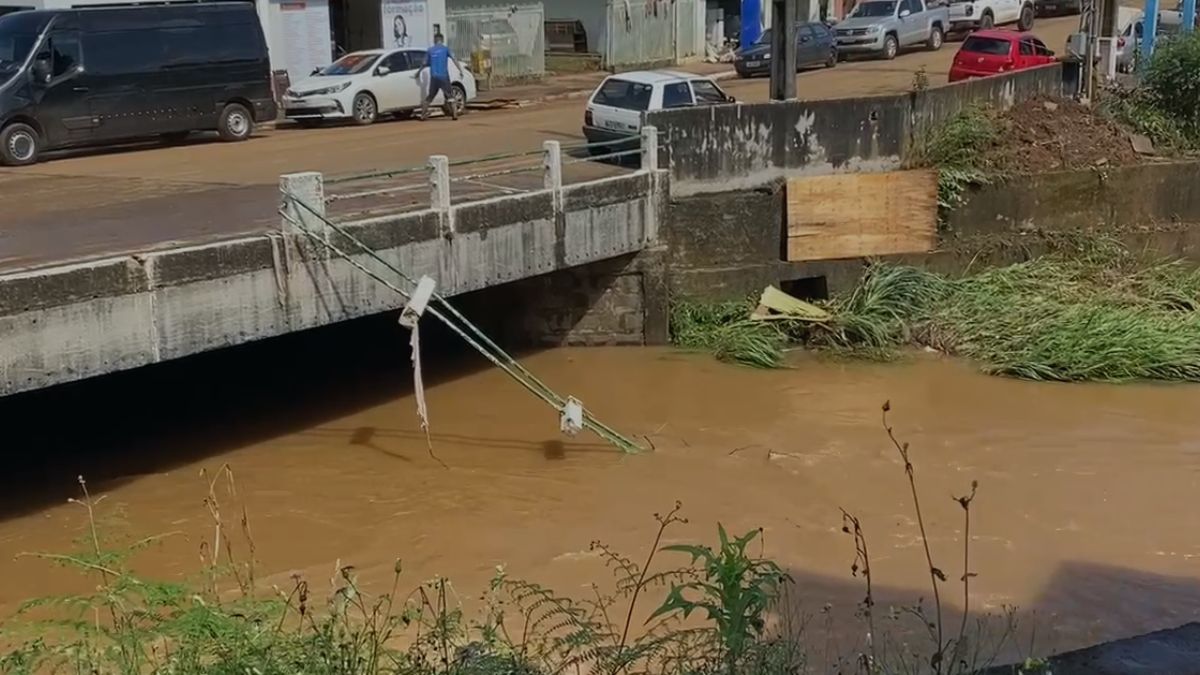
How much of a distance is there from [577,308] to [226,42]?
31.0 feet

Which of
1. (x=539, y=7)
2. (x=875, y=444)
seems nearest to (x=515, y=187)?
(x=875, y=444)

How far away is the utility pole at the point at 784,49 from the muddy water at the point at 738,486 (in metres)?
4.70

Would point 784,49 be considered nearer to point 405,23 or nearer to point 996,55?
point 996,55

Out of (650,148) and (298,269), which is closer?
(298,269)

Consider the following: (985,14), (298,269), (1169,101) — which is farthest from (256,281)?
(985,14)

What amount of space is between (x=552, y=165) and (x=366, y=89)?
11133mm

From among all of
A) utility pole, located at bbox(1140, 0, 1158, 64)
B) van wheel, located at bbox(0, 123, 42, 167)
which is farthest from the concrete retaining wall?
van wheel, located at bbox(0, 123, 42, 167)

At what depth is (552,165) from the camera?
14.2 meters

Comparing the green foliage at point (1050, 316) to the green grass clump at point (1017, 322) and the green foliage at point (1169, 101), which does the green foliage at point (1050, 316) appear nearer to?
the green grass clump at point (1017, 322)

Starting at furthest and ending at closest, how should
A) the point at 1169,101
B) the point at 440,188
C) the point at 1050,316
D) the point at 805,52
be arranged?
the point at 805,52 < the point at 1169,101 < the point at 1050,316 < the point at 440,188

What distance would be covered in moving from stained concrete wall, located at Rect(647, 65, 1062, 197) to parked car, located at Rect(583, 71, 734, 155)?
220 cm

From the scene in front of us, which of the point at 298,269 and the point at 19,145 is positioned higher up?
the point at 19,145

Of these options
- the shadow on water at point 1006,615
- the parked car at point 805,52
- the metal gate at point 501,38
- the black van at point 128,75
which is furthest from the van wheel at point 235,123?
the shadow on water at point 1006,615

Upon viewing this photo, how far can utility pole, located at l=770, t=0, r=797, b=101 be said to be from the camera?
18.0 metres
